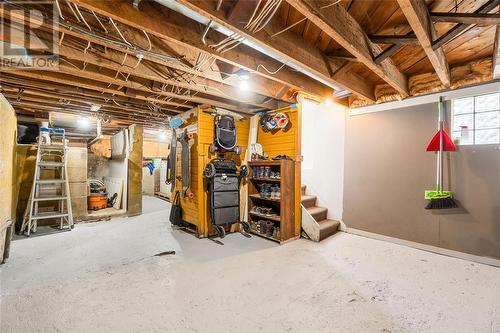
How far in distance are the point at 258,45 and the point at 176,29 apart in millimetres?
705

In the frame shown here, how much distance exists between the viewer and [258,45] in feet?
6.40

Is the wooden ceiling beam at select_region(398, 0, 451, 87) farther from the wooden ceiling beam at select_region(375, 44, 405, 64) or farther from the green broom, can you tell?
the green broom

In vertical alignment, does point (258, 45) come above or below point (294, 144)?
above

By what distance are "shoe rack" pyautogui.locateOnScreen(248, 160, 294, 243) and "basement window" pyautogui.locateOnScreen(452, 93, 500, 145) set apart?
2.36m

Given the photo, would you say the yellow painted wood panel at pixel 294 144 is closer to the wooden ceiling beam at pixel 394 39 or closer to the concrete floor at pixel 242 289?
the concrete floor at pixel 242 289

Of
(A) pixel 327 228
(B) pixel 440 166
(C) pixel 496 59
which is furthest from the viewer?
(A) pixel 327 228

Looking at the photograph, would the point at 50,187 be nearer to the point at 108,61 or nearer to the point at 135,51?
the point at 108,61

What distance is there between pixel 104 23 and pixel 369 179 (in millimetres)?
4174

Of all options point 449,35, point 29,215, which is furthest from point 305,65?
point 29,215

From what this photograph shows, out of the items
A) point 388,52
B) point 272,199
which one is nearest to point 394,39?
point 388,52

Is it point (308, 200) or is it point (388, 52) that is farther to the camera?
point (308, 200)

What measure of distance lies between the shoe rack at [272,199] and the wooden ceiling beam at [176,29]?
61.3 inches

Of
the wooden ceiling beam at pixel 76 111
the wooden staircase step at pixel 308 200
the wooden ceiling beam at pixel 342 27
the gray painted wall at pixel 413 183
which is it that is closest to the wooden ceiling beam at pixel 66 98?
the wooden ceiling beam at pixel 76 111

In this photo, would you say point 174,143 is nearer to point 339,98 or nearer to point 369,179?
point 339,98
